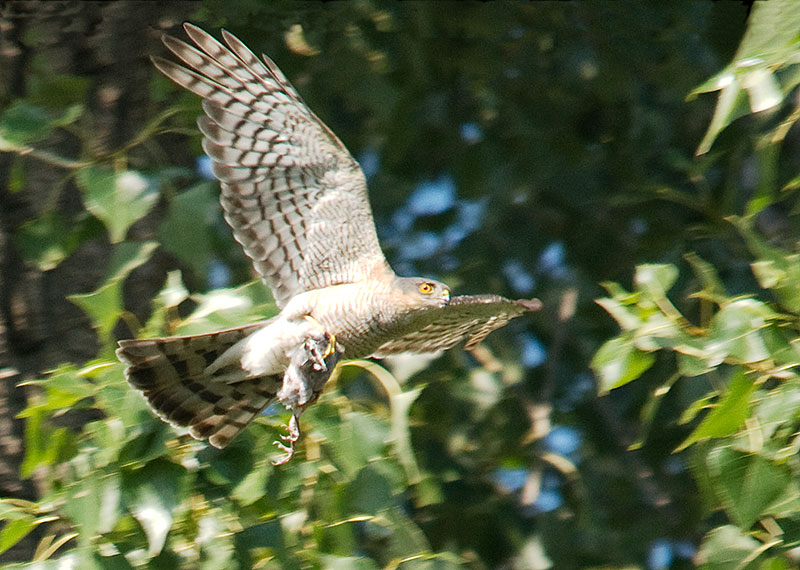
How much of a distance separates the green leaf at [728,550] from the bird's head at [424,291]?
80 centimetres

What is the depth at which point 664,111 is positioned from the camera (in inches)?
158

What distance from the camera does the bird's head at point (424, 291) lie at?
2.40 metres

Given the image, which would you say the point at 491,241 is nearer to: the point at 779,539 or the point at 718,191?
the point at 718,191

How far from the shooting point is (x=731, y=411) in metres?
2.04

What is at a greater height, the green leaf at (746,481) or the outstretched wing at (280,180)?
the outstretched wing at (280,180)

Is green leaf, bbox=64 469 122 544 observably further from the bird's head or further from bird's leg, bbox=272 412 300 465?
the bird's head

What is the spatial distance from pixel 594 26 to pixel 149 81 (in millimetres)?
1558

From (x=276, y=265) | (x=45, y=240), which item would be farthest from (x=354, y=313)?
(x=45, y=240)

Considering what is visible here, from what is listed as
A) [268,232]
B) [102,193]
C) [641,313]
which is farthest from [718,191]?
[102,193]

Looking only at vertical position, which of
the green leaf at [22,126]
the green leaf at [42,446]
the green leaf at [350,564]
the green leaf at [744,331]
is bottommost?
the green leaf at [350,564]

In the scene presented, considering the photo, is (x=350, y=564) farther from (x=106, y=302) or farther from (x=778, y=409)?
(x=778, y=409)

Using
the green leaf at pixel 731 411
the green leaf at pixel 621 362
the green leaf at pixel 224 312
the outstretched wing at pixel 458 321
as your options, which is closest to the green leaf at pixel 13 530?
the green leaf at pixel 224 312

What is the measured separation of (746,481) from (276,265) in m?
1.24

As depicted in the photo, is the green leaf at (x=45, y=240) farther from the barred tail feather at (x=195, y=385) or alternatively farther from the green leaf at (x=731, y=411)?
the green leaf at (x=731, y=411)
